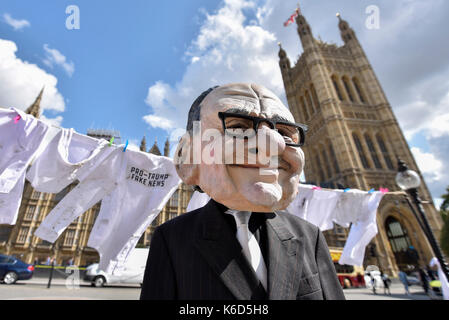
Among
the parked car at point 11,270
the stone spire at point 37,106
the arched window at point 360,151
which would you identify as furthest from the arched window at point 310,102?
the stone spire at point 37,106

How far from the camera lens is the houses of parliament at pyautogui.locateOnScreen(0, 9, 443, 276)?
874 inches

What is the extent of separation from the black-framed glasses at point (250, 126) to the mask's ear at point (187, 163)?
275 millimetres

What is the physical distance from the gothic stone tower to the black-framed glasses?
24.6 metres

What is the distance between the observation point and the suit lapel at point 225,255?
787 mm

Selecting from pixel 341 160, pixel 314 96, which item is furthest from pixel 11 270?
pixel 314 96

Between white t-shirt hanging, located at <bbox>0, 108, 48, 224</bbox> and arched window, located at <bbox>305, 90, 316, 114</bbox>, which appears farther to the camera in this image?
arched window, located at <bbox>305, 90, 316, 114</bbox>

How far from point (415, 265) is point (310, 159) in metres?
15.7

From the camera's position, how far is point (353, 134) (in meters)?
27.5

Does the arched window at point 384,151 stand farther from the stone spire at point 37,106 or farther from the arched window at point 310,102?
the stone spire at point 37,106

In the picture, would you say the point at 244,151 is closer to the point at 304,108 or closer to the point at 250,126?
the point at 250,126

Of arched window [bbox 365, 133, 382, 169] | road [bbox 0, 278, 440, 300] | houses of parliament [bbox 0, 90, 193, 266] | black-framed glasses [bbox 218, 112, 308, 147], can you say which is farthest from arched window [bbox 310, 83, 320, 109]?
black-framed glasses [bbox 218, 112, 308, 147]

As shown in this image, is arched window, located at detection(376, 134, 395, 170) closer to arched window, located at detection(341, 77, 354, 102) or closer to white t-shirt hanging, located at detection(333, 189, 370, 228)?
arched window, located at detection(341, 77, 354, 102)
